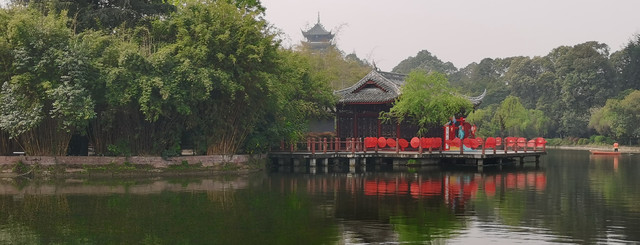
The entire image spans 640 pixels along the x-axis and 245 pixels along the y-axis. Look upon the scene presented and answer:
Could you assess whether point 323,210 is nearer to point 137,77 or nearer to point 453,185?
point 453,185

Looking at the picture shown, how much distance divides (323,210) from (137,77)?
12035 millimetres

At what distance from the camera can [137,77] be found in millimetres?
26422

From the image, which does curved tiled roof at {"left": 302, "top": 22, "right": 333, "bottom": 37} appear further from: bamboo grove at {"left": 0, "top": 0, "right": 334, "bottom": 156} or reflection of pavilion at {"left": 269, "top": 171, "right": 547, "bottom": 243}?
reflection of pavilion at {"left": 269, "top": 171, "right": 547, "bottom": 243}

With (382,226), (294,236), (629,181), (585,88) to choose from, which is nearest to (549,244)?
(382,226)

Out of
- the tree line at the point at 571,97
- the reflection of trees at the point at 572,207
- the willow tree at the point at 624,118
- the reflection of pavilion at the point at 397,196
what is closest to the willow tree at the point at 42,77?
the reflection of pavilion at the point at 397,196

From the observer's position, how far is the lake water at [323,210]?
44.0ft

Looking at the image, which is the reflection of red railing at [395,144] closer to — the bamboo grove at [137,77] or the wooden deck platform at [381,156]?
the wooden deck platform at [381,156]

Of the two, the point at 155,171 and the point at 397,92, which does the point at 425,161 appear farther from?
the point at 155,171

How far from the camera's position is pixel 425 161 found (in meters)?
32.9

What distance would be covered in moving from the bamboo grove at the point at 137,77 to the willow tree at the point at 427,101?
6450mm

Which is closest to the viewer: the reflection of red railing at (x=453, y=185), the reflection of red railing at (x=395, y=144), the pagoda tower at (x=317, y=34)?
the reflection of red railing at (x=453, y=185)

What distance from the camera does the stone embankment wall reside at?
26.8 m

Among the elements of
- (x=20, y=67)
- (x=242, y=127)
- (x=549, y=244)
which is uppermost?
(x=20, y=67)

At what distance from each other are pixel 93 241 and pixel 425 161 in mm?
21999
